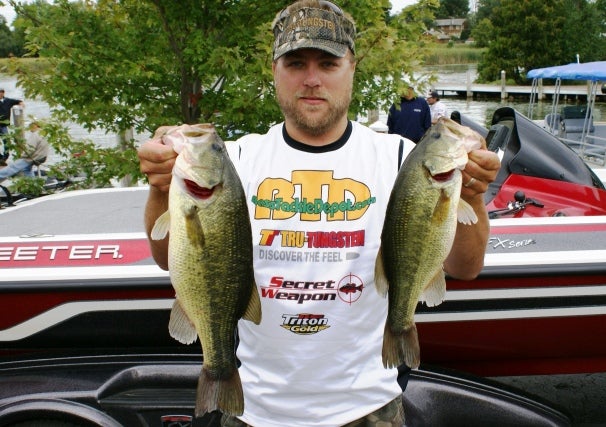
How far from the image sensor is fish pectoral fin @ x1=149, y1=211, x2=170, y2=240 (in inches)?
67.4

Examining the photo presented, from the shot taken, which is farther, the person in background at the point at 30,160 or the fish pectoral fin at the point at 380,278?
the person in background at the point at 30,160

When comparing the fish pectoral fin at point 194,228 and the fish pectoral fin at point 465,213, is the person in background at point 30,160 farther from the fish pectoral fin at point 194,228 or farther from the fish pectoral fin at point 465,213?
the fish pectoral fin at point 465,213

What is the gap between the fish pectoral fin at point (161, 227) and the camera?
171 cm

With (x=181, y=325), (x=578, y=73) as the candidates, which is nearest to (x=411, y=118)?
(x=578, y=73)

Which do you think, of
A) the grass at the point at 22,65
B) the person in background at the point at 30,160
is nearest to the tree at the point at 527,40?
the person in background at the point at 30,160

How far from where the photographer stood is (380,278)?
185 centimetres

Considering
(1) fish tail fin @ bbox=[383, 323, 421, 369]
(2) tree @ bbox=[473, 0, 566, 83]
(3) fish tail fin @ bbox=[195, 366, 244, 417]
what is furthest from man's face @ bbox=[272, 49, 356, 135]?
(2) tree @ bbox=[473, 0, 566, 83]

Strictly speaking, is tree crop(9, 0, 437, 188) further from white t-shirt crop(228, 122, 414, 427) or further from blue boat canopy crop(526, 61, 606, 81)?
blue boat canopy crop(526, 61, 606, 81)

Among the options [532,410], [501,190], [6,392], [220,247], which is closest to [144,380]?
[6,392]

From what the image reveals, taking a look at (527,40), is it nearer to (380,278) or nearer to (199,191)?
(380,278)

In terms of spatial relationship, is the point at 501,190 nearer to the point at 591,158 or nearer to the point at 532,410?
the point at 532,410

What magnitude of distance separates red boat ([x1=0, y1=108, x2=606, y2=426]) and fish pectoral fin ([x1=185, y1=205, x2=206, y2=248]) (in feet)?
4.43

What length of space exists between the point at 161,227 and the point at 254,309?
361 millimetres

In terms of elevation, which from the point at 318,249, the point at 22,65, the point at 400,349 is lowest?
the point at 400,349
